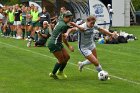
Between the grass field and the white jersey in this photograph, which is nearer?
the grass field

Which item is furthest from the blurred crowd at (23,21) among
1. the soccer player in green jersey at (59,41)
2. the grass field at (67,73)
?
the soccer player in green jersey at (59,41)

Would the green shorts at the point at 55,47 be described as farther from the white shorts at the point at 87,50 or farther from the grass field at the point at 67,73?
the grass field at the point at 67,73

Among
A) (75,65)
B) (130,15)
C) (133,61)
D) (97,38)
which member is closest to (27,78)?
(75,65)

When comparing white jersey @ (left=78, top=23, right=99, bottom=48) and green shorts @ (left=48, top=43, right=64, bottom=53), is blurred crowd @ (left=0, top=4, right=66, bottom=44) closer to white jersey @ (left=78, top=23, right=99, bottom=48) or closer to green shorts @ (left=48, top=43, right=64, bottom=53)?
green shorts @ (left=48, top=43, right=64, bottom=53)

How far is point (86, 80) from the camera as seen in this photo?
14.3m

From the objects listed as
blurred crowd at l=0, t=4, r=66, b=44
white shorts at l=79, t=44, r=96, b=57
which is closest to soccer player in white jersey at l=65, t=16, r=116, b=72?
white shorts at l=79, t=44, r=96, b=57

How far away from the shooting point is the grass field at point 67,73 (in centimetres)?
1277

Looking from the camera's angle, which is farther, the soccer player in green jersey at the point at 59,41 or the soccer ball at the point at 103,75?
the soccer player in green jersey at the point at 59,41

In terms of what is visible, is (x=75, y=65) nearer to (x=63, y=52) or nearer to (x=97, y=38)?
(x=63, y=52)

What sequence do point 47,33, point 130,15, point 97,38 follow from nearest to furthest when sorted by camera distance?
1. point 47,33
2. point 97,38
3. point 130,15

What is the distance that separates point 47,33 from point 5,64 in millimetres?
7966

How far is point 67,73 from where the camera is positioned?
1595cm

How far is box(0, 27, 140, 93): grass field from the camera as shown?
12.8m

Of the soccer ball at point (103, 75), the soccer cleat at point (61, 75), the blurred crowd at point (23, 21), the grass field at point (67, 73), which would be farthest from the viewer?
the blurred crowd at point (23, 21)
